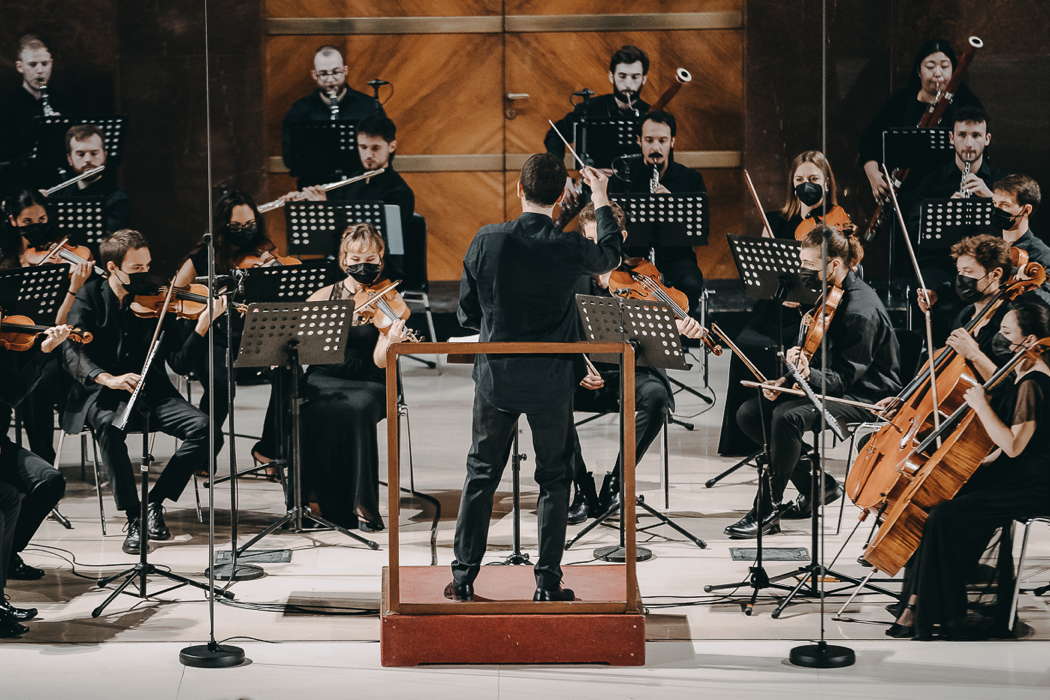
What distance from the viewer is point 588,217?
580cm

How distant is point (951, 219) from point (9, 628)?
14.9ft

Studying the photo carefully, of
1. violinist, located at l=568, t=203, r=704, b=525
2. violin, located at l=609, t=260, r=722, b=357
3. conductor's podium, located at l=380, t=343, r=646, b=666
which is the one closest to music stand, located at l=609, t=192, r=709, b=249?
violin, located at l=609, t=260, r=722, b=357

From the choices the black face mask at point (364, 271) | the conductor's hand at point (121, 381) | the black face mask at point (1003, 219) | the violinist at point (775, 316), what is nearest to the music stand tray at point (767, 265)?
the violinist at point (775, 316)

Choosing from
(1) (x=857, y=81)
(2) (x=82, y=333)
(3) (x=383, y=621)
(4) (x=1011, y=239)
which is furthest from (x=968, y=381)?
(1) (x=857, y=81)

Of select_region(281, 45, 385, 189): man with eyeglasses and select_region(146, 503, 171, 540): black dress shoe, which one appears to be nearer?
select_region(146, 503, 171, 540): black dress shoe

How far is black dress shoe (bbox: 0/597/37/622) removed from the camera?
4410 millimetres

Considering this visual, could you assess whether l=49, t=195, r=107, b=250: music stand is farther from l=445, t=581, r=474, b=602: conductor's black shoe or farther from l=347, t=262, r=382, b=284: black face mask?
l=445, t=581, r=474, b=602: conductor's black shoe

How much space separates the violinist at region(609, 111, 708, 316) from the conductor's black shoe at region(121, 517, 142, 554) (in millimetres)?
2861

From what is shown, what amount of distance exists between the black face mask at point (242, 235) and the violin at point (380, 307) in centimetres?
78

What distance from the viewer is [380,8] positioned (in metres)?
9.74

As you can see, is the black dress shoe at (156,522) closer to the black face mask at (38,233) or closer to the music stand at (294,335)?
the music stand at (294,335)

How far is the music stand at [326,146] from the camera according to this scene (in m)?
7.78

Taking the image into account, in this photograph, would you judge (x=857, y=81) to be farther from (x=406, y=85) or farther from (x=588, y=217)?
(x=588, y=217)

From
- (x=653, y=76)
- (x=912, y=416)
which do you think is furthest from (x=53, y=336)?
(x=653, y=76)
